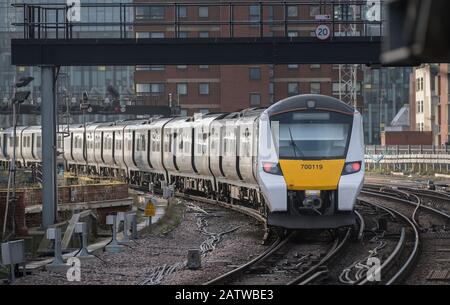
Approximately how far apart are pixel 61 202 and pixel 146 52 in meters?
4.77

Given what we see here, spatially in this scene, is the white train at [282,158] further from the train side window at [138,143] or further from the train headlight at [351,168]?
the train side window at [138,143]

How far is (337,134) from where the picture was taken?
17891mm

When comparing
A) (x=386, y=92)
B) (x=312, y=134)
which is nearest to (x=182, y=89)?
(x=312, y=134)

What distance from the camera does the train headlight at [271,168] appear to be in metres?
17.7

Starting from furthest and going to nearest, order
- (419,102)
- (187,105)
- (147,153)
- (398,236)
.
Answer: (419,102) → (187,105) → (147,153) → (398,236)

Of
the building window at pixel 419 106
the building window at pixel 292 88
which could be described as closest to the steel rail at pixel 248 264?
the building window at pixel 292 88

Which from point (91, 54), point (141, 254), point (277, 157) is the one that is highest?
point (91, 54)

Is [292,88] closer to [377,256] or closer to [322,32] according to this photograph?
[322,32]

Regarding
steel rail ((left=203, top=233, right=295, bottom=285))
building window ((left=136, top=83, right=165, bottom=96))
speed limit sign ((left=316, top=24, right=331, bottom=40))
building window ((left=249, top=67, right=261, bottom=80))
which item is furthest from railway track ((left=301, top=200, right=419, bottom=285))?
building window ((left=136, top=83, right=165, bottom=96))

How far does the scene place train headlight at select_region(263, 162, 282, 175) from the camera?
57.9ft

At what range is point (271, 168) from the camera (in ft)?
58.4

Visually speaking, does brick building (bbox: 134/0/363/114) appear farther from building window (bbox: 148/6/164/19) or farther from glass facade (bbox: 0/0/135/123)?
glass facade (bbox: 0/0/135/123)
